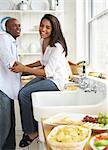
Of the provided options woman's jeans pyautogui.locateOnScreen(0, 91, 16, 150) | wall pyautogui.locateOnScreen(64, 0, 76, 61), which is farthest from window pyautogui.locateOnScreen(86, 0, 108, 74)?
woman's jeans pyautogui.locateOnScreen(0, 91, 16, 150)

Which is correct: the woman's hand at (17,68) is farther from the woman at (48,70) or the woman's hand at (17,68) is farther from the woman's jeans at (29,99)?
the woman's jeans at (29,99)

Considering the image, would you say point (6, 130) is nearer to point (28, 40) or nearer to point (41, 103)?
point (41, 103)

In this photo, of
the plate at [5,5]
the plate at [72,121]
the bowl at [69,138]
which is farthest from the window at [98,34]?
the bowl at [69,138]

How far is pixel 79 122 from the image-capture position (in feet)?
4.52

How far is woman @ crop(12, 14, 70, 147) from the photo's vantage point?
2312 millimetres

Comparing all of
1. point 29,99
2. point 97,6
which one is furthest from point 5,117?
point 97,6

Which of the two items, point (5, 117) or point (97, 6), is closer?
point (5, 117)

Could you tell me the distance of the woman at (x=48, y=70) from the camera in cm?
231

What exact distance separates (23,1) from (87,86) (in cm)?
245

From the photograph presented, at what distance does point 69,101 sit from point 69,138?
3.81ft

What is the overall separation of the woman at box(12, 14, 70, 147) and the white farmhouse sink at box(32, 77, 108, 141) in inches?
5.9

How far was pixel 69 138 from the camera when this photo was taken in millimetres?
1085

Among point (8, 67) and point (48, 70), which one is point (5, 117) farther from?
point (48, 70)

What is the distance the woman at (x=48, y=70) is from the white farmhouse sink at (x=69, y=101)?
0.49ft
